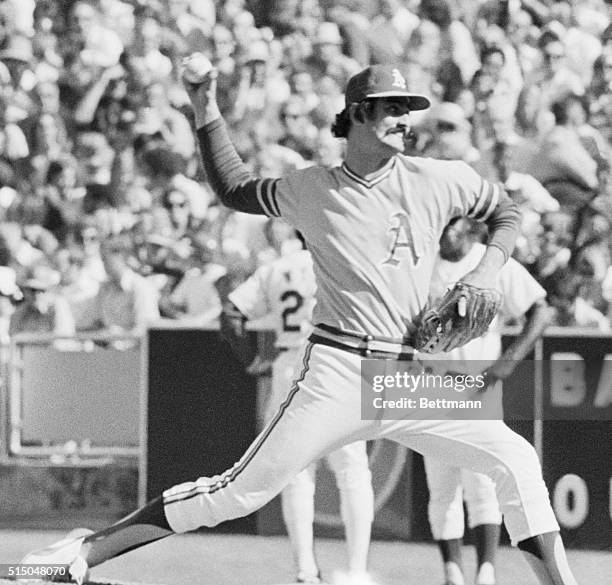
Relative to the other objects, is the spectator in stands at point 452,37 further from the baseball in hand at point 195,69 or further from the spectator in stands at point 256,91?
the baseball in hand at point 195,69

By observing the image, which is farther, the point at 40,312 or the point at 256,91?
the point at 256,91

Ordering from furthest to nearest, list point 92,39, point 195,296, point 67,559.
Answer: point 92,39 → point 195,296 → point 67,559

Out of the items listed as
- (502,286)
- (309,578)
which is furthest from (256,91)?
(309,578)

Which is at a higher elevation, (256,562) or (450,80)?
A: (450,80)

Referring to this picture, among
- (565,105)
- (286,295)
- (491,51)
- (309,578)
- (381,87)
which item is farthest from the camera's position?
(491,51)

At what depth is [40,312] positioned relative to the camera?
379 inches

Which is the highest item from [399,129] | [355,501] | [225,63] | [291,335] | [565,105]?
[225,63]

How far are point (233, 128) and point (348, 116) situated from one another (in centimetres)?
653

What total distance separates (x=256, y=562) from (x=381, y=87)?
3502 millimetres

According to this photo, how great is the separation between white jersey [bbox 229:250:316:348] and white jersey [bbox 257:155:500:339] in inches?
84.9

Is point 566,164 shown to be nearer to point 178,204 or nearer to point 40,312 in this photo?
point 178,204

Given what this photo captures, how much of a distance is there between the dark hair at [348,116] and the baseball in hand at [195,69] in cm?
52

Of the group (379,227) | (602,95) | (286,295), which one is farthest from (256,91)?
(379,227)

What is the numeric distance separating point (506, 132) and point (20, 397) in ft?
12.9
